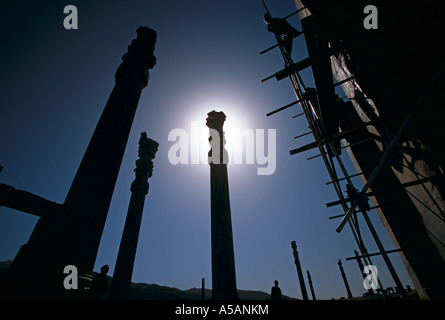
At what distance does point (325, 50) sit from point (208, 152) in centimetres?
516

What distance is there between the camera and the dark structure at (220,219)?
534 centimetres

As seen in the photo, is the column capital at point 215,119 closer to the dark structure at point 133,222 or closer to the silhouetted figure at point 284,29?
the dark structure at point 133,222

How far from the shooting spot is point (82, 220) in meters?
2.55

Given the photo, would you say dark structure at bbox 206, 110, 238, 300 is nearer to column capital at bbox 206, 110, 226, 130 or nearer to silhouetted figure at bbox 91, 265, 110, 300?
column capital at bbox 206, 110, 226, 130

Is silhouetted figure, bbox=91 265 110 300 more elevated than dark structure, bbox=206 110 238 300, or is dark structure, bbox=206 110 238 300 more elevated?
dark structure, bbox=206 110 238 300

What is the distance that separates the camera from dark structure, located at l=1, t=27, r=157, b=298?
6.92 feet

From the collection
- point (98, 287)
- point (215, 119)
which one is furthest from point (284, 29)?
point (98, 287)

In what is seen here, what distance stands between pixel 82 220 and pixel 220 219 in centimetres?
422

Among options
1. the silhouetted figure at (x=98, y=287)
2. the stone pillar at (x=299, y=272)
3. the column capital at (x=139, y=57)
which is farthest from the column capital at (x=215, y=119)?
the stone pillar at (x=299, y=272)

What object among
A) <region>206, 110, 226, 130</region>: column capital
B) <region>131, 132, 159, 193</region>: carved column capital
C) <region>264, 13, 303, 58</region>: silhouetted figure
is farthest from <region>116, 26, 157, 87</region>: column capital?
<region>131, 132, 159, 193</region>: carved column capital

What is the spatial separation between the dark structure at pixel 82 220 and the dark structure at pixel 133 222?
5216 mm

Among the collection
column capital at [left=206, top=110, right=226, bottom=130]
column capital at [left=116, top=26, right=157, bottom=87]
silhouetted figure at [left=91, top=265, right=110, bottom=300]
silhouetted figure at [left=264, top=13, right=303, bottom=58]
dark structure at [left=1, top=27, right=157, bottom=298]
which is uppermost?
column capital at [left=206, top=110, right=226, bottom=130]

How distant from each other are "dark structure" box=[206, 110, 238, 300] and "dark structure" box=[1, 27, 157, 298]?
3748 mm
